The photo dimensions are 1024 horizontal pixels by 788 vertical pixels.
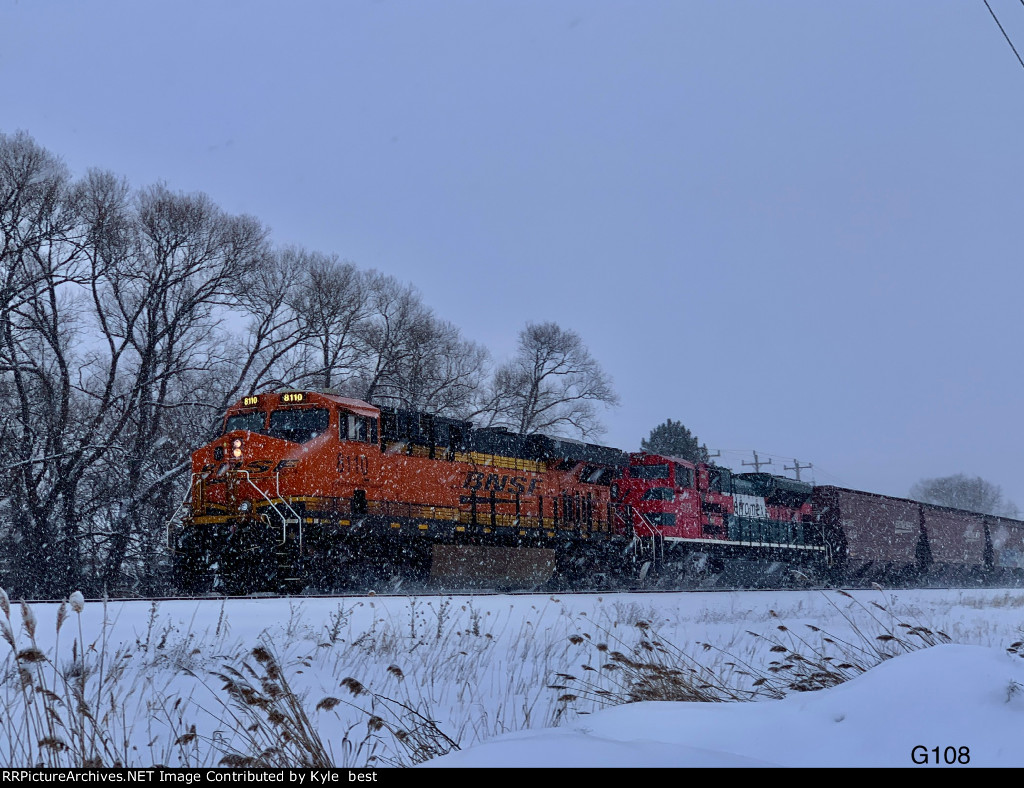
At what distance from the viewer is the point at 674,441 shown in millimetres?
73625

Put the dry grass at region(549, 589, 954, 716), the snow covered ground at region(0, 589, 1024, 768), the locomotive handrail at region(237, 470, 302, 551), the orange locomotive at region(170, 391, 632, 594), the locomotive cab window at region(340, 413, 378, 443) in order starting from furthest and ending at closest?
the locomotive cab window at region(340, 413, 378, 443)
the orange locomotive at region(170, 391, 632, 594)
the locomotive handrail at region(237, 470, 302, 551)
the dry grass at region(549, 589, 954, 716)
the snow covered ground at region(0, 589, 1024, 768)

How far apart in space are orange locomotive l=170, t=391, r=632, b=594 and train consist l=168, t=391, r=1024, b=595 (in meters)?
0.03

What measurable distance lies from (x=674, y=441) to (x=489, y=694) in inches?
2716

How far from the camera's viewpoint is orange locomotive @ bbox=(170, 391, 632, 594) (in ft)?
46.8

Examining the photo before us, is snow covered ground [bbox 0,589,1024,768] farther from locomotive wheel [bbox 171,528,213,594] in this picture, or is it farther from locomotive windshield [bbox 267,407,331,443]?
locomotive windshield [bbox 267,407,331,443]

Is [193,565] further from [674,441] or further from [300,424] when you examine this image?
[674,441]

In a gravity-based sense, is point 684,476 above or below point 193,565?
above

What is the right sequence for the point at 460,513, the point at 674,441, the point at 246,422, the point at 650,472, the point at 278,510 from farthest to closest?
the point at 674,441 → the point at 650,472 → the point at 460,513 → the point at 246,422 → the point at 278,510

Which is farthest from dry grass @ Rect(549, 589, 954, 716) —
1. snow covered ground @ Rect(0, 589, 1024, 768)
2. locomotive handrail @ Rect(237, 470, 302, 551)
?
locomotive handrail @ Rect(237, 470, 302, 551)

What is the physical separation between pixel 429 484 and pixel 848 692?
14031 mm

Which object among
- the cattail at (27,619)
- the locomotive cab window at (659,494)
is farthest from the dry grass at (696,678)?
the locomotive cab window at (659,494)

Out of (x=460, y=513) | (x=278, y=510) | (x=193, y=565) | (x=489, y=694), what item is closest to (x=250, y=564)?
(x=278, y=510)

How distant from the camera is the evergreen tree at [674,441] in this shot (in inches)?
2852

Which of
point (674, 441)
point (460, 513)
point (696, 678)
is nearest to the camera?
point (696, 678)
